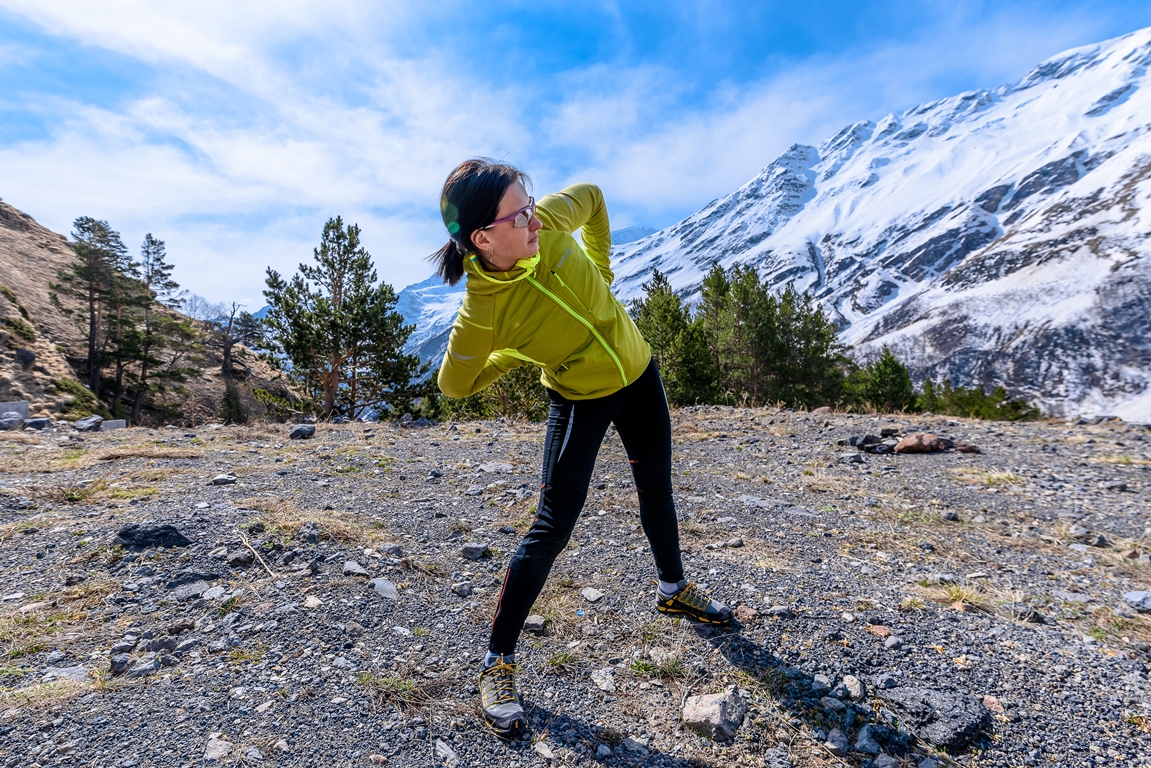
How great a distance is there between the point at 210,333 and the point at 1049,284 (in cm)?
18663

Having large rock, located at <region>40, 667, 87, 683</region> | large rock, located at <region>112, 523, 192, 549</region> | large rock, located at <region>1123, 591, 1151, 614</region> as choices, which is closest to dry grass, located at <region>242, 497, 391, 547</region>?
large rock, located at <region>112, 523, 192, 549</region>

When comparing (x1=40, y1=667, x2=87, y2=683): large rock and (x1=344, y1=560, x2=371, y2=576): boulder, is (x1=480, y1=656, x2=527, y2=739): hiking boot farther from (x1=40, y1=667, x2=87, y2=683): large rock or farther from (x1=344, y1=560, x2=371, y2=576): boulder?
(x1=40, y1=667, x2=87, y2=683): large rock

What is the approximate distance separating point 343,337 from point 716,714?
19.4m

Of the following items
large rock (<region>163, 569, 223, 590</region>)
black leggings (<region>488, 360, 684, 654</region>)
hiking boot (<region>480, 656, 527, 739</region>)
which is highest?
black leggings (<region>488, 360, 684, 654</region>)

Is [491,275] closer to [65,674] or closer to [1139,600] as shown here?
[65,674]

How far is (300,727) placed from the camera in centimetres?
225

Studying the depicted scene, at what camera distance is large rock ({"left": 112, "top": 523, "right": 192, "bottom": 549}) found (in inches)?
149

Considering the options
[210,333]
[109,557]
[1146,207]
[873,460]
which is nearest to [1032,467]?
[873,460]

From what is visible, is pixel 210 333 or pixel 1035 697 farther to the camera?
pixel 210 333

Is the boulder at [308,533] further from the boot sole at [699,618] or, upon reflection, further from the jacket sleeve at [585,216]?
the jacket sleeve at [585,216]

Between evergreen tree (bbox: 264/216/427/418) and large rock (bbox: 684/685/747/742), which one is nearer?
large rock (bbox: 684/685/747/742)

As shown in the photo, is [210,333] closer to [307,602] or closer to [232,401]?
[232,401]

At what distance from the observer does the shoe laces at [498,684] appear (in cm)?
242

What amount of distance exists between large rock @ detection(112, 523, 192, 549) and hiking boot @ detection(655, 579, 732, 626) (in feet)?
11.7
